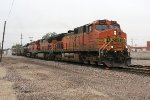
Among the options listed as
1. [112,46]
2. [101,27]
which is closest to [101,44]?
[112,46]

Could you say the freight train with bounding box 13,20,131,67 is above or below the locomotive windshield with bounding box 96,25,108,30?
below

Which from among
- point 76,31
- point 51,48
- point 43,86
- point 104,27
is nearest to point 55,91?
point 43,86

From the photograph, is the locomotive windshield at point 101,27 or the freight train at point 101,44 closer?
the freight train at point 101,44

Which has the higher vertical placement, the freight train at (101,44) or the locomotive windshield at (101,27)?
the locomotive windshield at (101,27)

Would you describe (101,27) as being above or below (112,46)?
above

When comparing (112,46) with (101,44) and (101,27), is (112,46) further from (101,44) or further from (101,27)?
(101,27)

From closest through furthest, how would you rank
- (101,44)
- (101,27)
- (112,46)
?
(112,46), (101,44), (101,27)

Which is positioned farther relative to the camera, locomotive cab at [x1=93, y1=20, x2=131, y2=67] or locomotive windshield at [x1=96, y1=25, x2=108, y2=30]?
locomotive windshield at [x1=96, y1=25, x2=108, y2=30]

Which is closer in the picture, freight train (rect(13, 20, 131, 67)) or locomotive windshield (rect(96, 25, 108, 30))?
freight train (rect(13, 20, 131, 67))

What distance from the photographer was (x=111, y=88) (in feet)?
41.7

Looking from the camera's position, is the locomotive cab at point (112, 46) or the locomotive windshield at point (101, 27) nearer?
the locomotive cab at point (112, 46)

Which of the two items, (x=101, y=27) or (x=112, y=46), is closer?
(x=112, y=46)

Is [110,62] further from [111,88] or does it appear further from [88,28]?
[111,88]

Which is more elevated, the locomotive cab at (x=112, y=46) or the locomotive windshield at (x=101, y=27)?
the locomotive windshield at (x=101, y=27)
